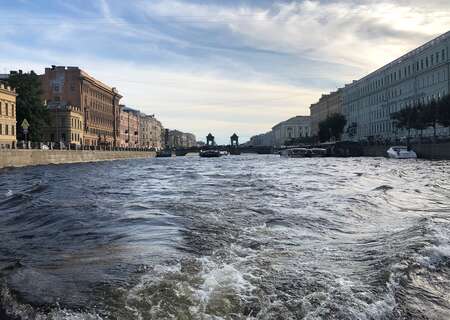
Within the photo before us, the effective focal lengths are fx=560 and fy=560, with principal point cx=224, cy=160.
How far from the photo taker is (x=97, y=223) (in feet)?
43.0

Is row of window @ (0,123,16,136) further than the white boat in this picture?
No

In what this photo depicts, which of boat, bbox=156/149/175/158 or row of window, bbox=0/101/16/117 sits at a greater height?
row of window, bbox=0/101/16/117

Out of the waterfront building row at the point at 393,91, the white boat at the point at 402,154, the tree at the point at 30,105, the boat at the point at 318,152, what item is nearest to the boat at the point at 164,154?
the waterfront building row at the point at 393,91

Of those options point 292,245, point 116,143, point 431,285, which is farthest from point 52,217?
point 116,143

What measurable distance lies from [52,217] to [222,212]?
447 centimetres

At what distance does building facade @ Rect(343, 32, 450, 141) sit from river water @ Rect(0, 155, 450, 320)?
77.6 metres

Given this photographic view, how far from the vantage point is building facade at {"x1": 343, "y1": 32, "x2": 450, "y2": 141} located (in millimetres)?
90500

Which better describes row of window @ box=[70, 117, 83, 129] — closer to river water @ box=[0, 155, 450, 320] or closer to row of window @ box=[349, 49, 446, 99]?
row of window @ box=[349, 49, 446, 99]

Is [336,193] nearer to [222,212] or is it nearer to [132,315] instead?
[222,212]

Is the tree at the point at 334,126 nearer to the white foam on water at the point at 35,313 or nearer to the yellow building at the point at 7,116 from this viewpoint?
the yellow building at the point at 7,116

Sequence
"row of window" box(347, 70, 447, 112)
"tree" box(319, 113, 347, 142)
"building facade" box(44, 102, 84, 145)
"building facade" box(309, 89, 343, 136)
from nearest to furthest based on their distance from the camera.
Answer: "row of window" box(347, 70, 447, 112), "building facade" box(44, 102, 84, 145), "tree" box(319, 113, 347, 142), "building facade" box(309, 89, 343, 136)

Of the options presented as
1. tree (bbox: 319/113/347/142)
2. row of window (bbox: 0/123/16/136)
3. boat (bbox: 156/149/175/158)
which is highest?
tree (bbox: 319/113/347/142)

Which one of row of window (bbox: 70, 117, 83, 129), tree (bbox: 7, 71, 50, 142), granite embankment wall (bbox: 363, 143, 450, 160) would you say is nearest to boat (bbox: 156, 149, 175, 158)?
row of window (bbox: 70, 117, 83, 129)

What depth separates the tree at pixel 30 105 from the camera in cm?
8362
